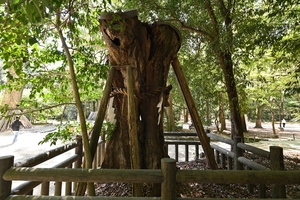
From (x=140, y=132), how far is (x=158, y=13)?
3.68 meters

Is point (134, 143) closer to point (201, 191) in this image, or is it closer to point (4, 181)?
point (4, 181)

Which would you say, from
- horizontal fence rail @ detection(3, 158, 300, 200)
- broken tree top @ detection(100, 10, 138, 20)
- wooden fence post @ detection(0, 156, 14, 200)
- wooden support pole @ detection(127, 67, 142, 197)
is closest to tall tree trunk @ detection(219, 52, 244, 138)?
broken tree top @ detection(100, 10, 138, 20)

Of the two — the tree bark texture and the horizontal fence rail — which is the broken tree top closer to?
the tree bark texture

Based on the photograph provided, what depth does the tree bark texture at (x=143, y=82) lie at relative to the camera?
107 inches

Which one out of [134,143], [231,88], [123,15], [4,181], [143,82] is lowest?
[4,181]

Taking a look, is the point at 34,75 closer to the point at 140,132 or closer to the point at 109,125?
the point at 109,125

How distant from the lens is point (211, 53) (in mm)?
4957

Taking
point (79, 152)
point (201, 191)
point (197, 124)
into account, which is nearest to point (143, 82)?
point (197, 124)

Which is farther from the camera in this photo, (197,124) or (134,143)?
(197,124)

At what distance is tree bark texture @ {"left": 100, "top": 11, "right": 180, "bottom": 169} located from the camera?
273 centimetres

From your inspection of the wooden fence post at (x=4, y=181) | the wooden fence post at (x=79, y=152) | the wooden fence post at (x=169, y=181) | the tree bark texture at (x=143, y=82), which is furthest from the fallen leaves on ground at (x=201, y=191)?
the wooden fence post at (x=4, y=181)

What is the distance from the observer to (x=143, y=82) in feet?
9.68

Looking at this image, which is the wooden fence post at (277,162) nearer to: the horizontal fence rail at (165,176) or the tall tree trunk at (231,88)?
the horizontal fence rail at (165,176)

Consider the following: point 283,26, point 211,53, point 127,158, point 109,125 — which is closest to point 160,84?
point 109,125
